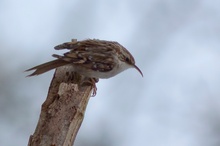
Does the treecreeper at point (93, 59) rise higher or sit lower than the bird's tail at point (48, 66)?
higher

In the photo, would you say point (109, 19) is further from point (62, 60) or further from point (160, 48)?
point (62, 60)

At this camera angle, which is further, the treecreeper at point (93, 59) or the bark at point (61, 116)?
the treecreeper at point (93, 59)

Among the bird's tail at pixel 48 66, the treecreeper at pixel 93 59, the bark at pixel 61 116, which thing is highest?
the treecreeper at pixel 93 59

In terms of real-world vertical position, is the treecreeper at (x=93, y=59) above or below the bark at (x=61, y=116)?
above

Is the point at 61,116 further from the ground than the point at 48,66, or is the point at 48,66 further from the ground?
the point at 48,66

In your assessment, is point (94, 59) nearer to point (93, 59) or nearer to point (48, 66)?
point (93, 59)

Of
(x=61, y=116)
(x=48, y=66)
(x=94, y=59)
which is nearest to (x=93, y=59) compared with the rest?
(x=94, y=59)

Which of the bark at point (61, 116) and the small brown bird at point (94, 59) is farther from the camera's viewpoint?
the small brown bird at point (94, 59)

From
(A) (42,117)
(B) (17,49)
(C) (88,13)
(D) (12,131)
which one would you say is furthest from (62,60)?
(C) (88,13)
